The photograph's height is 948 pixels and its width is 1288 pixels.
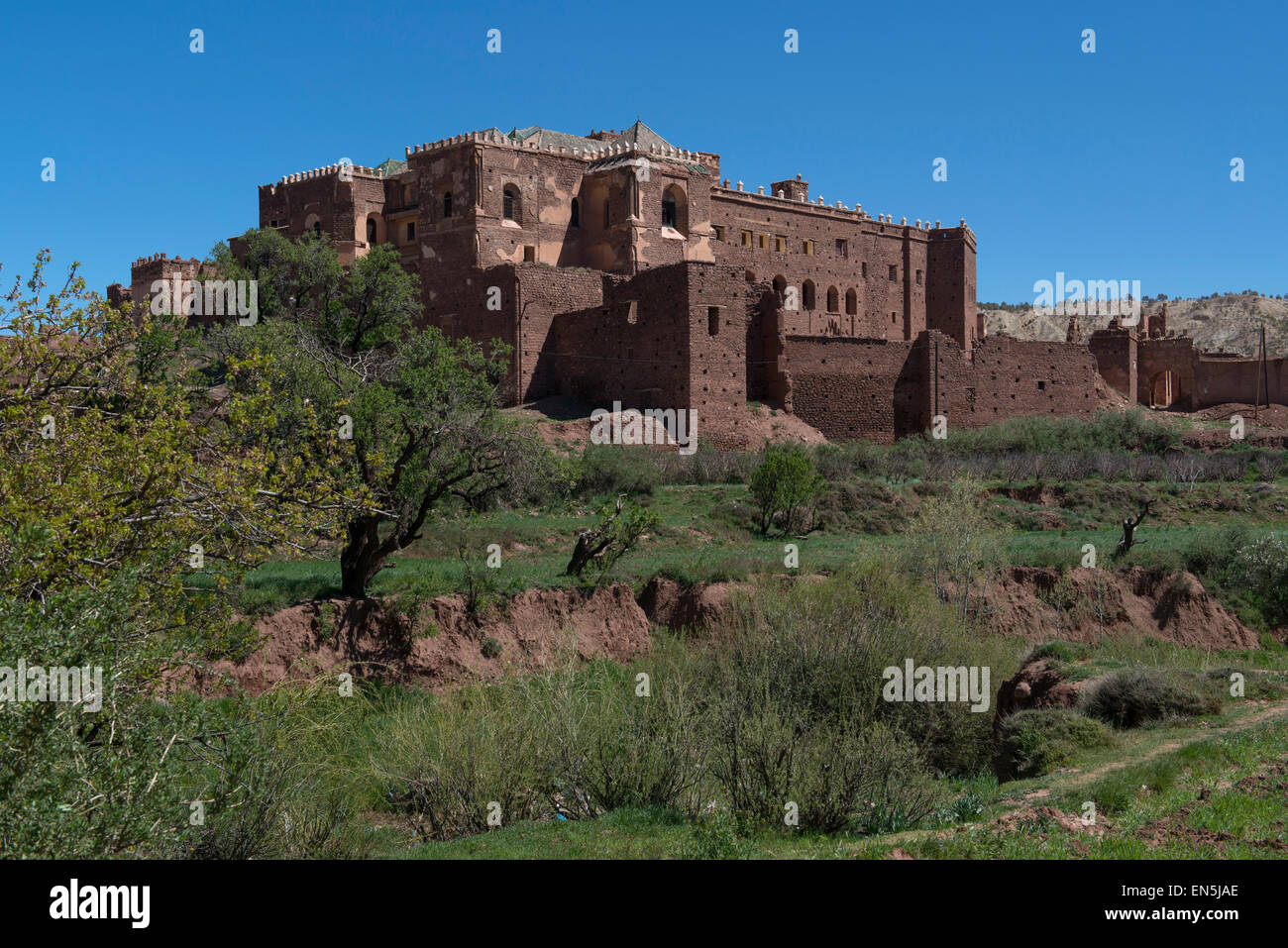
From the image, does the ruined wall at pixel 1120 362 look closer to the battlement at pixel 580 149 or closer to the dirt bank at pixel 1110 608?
the battlement at pixel 580 149

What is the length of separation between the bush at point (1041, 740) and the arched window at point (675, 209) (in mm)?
33141

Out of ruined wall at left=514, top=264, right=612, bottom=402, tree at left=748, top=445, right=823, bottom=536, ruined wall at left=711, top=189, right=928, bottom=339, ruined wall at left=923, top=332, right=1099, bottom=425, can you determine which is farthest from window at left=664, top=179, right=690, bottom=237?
tree at left=748, top=445, right=823, bottom=536

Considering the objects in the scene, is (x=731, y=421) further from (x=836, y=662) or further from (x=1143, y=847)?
(x=1143, y=847)

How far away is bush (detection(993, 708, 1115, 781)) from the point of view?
13.9 meters

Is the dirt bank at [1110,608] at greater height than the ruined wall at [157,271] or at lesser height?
lesser

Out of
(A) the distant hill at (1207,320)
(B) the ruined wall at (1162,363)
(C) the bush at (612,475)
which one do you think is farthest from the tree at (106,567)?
(A) the distant hill at (1207,320)

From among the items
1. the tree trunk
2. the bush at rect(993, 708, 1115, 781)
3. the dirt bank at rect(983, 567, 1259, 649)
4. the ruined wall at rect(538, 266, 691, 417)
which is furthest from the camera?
the ruined wall at rect(538, 266, 691, 417)

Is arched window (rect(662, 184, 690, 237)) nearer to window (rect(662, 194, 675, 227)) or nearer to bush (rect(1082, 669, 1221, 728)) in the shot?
window (rect(662, 194, 675, 227))

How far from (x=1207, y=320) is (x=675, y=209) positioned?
180 ft

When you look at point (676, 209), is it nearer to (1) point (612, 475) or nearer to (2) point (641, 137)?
(2) point (641, 137)

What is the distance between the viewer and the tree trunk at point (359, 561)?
19.2 m

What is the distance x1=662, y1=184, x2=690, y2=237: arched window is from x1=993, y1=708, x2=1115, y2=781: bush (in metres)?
33.1

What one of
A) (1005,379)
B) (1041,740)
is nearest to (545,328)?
(1005,379)
